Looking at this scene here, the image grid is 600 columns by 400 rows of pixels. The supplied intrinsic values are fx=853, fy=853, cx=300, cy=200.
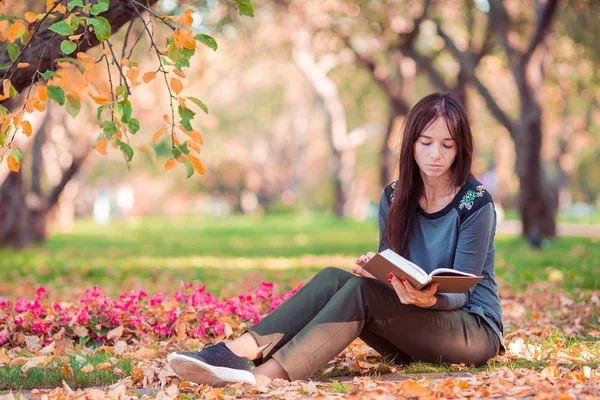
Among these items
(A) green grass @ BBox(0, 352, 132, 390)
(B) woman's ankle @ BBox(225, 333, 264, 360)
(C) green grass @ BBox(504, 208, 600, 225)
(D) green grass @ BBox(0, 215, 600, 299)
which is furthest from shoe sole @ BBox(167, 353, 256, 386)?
(C) green grass @ BBox(504, 208, 600, 225)

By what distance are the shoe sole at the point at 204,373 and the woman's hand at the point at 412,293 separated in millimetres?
809

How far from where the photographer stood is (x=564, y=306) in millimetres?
7188

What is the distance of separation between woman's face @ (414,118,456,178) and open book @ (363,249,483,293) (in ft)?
2.10

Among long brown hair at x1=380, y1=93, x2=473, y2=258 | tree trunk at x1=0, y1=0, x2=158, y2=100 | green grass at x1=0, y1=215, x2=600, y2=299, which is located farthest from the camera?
green grass at x1=0, y1=215, x2=600, y2=299

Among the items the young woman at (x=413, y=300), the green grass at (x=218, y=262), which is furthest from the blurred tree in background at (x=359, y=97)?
the green grass at (x=218, y=262)

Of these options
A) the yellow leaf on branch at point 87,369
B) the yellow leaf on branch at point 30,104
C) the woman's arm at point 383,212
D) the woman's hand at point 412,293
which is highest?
the yellow leaf on branch at point 30,104

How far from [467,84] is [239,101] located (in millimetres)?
25702

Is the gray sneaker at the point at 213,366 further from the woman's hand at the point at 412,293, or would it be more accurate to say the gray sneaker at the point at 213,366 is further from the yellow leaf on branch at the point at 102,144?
the yellow leaf on branch at the point at 102,144

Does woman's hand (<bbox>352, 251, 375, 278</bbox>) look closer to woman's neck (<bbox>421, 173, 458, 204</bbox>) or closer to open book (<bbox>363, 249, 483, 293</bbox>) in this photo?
open book (<bbox>363, 249, 483, 293</bbox>)

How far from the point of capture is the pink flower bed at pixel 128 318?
5.79 meters

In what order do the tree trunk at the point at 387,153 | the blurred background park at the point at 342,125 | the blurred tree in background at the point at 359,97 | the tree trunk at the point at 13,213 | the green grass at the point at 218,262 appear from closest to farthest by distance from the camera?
the green grass at the point at 218,262 < the blurred background park at the point at 342,125 < the blurred tree in background at the point at 359,97 < the tree trunk at the point at 13,213 < the tree trunk at the point at 387,153

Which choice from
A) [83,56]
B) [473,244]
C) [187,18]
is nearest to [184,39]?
[187,18]

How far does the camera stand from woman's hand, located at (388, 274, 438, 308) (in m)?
4.05

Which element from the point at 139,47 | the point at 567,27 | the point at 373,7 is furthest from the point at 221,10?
the point at 567,27
